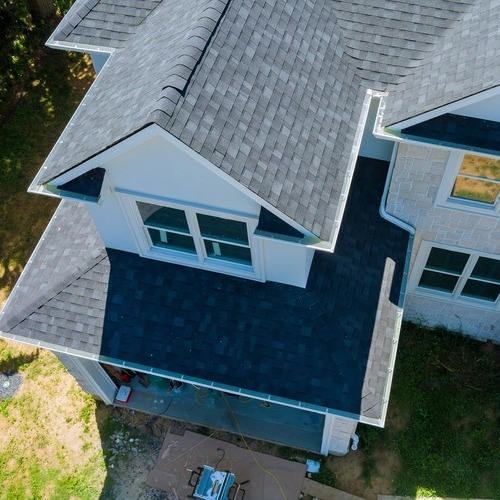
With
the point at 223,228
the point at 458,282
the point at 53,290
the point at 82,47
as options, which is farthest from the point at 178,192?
the point at 458,282

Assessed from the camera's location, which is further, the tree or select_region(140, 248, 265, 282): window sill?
the tree

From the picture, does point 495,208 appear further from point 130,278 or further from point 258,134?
point 130,278

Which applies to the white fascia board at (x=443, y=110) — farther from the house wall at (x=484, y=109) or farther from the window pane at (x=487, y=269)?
the window pane at (x=487, y=269)

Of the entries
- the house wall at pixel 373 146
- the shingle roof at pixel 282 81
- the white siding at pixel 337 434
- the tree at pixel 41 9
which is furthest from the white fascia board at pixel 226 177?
the tree at pixel 41 9

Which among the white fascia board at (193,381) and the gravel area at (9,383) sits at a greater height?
the white fascia board at (193,381)

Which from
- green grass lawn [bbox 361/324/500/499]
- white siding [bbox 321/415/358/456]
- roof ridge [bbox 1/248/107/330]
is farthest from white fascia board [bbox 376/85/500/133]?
green grass lawn [bbox 361/324/500/499]

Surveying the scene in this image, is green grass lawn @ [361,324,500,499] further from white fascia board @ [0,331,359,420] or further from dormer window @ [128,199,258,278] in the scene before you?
dormer window @ [128,199,258,278]

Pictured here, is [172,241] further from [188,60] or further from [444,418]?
[444,418]
